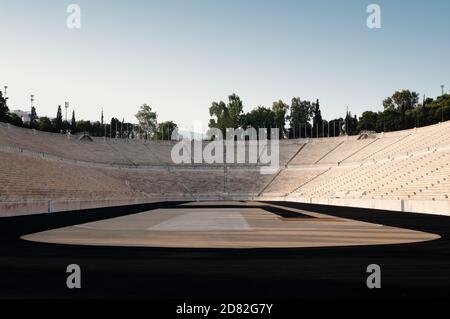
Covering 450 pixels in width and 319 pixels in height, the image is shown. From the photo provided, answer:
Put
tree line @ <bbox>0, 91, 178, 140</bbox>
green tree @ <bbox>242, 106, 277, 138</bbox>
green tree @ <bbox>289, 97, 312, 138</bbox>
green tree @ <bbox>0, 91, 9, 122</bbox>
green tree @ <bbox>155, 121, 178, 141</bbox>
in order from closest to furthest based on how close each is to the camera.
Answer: green tree @ <bbox>0, 91, 9, 122</bbox>, tree line @ <bbox>0, 91, 178, 140</bbox>, green tree @ <bbox>242, 106, 277, 138</bbox>, green tree @ <bbox>289, 97, 312, 138</bbox>, green tree @ <bbox>155, 121, 178, 141</bbox>

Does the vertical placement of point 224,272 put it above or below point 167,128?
below

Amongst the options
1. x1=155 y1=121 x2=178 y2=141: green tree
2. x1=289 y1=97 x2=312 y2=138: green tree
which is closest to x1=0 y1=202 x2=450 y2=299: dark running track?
x1=289 y1=97 x2=312 y2=138: green tree

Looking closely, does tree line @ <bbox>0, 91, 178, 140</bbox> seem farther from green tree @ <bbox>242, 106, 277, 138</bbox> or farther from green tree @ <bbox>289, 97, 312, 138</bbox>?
green tree @ <bbox>289, 97, 312, 138</bbox>

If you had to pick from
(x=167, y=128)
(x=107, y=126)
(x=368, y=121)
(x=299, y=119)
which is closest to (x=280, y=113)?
(x=299, y=119)

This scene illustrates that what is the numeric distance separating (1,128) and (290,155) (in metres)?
55.4

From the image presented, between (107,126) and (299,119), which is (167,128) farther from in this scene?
(299,119)

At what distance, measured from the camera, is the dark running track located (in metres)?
8.14

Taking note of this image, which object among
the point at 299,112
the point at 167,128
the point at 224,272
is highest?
the point at 299,112

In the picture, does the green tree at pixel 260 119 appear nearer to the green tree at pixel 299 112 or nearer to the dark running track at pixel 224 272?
the green tree at pixel 299 112

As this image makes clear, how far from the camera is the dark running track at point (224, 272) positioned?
26.7 feet

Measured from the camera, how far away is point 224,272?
10.1 meters

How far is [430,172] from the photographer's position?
4994 cm

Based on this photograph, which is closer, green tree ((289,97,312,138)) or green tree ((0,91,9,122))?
green tree ((0,91,9,122))
